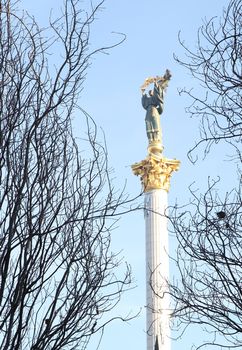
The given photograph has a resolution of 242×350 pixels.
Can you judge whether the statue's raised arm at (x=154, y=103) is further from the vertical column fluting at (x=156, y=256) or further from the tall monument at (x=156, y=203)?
the vertical column fluting at (x=156, y=256)

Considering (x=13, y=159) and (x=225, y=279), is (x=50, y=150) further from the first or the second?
(x=225, y=279)

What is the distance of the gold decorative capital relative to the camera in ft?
102

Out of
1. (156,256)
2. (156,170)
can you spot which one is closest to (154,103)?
(156,170)

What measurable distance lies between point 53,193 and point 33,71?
114cm

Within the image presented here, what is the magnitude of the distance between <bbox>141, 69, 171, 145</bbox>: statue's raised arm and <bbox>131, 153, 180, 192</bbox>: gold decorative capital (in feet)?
7.46

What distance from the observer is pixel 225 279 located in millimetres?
7863

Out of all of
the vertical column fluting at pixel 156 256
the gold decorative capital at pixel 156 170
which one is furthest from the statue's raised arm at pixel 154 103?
the vertical column fluting at pixel 156 256

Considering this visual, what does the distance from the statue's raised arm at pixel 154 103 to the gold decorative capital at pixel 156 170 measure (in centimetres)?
227

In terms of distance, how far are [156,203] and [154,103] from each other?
600 centimetres

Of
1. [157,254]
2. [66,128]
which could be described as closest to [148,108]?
[157,254]

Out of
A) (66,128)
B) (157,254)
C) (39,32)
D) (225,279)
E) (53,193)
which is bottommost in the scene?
(225,279)

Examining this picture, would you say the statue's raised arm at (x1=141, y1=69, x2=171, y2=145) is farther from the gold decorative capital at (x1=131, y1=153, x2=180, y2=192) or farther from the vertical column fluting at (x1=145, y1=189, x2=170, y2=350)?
the vertical column fluting at (x1=145, y1=189, x2=170, y2=350)

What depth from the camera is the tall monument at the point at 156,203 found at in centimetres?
2773

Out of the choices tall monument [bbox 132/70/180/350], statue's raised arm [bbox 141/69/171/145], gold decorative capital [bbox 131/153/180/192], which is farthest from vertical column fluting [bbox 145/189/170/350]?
statue's raised arm [bbox 141/69/171/145]
